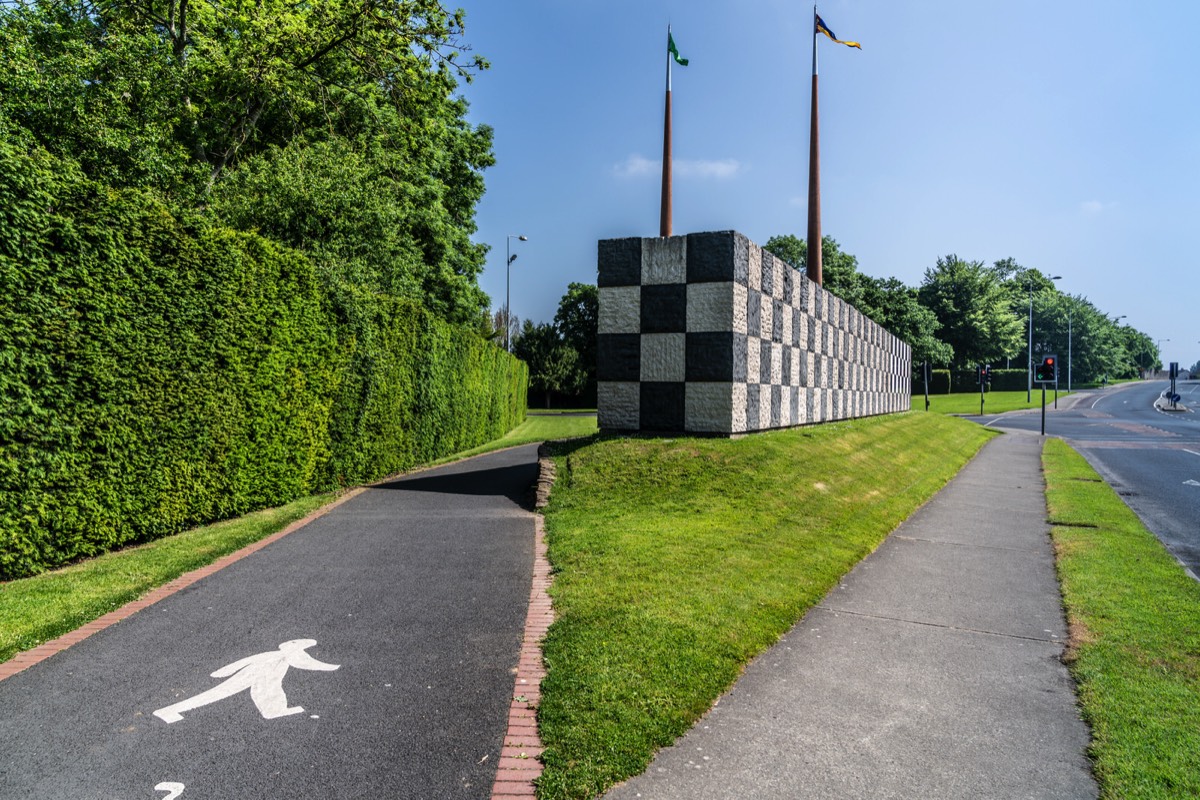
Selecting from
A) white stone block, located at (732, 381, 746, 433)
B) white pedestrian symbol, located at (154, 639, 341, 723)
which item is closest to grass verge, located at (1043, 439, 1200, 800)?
white pedestrian symbol, located at (154, 639, 341, 723)

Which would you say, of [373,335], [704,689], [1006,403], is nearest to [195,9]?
[373,335]

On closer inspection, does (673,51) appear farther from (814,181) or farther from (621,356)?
(621,356)

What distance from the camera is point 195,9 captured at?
54.3 feet

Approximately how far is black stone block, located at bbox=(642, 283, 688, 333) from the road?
23.6 feet

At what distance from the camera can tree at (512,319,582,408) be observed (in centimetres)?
5700

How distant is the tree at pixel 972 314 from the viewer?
75.1m

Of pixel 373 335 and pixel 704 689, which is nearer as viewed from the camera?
pixel 704 689

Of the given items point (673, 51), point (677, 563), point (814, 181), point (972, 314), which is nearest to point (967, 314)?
point (972, 314)

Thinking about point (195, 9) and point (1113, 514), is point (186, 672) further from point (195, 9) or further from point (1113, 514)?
point (195, 9)

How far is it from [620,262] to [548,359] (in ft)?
149

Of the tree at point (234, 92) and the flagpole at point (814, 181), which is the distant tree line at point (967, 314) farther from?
the tree at point (234, 92)

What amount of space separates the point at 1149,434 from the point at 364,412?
32.9 m

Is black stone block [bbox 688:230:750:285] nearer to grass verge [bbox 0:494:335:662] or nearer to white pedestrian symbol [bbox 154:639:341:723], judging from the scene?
grass verge [bbox 0:494:335:662]

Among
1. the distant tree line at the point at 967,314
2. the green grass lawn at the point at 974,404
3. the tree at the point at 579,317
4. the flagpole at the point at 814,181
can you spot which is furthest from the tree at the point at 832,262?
the flagpole at the point at 814,181
